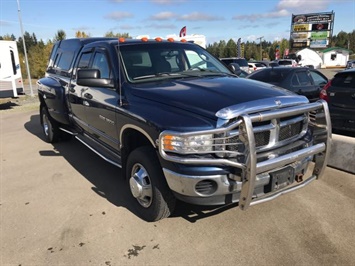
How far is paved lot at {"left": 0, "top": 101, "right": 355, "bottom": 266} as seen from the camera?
314 cm

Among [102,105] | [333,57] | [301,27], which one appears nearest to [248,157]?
[102,105]

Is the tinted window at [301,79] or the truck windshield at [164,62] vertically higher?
the truck windshield at [164,62]

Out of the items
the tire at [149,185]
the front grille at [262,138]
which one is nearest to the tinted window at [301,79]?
the front grille at [262,138]

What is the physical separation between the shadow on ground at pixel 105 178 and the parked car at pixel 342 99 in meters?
3.73

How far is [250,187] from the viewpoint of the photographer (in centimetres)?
280

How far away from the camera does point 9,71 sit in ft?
49.8

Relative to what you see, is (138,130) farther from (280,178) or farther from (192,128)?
(280,178)

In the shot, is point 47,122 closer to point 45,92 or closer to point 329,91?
point 45,92

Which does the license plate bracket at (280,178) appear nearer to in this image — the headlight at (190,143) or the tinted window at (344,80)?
the headlight at (190,143)

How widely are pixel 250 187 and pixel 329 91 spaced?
16.3 feet

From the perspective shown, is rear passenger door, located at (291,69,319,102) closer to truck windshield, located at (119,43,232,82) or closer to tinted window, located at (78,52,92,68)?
truck windshield, located at (119,43,232,82)

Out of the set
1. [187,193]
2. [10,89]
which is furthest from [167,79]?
[10,89]

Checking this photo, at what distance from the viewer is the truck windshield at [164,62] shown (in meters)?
4.13

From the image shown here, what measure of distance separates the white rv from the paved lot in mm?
11575
